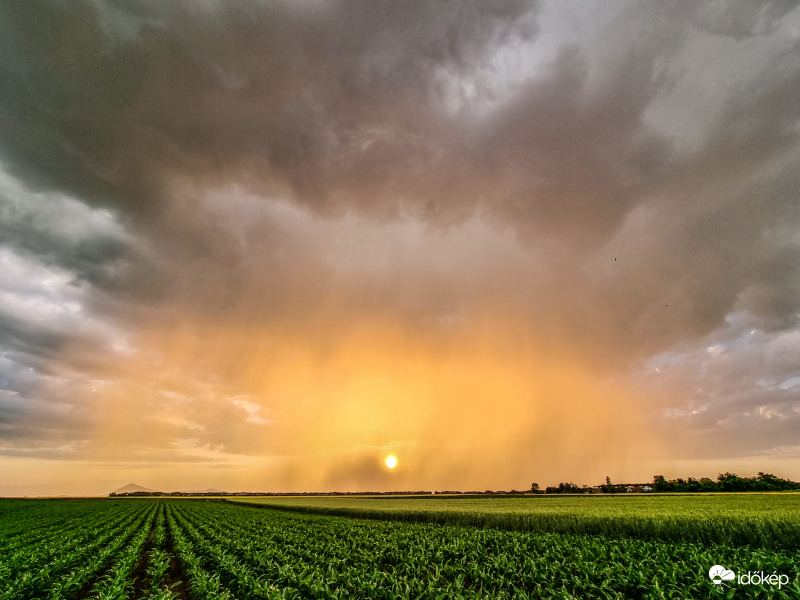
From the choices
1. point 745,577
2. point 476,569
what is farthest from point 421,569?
point 745,577

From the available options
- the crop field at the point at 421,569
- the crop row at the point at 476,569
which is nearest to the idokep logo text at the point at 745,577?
the crop field at the point at 421,569

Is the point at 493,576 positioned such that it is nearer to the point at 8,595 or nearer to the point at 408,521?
the point at 8,595

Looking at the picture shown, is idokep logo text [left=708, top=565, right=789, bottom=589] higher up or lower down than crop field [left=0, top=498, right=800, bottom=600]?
higher up

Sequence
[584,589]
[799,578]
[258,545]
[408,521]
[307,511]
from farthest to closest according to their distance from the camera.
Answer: [307,511] → [408,521] → [258,545] → [584,589] → [799,578]

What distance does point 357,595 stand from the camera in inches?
452

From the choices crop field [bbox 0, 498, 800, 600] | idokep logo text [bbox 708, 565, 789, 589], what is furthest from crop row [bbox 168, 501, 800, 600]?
A: idokep logo text [bbox 708, 565, 789, 589]

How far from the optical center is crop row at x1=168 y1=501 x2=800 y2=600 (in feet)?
36.6

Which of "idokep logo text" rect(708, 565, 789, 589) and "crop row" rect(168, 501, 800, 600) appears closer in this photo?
"idokep logo text" rect(708, 565, 789, 589)

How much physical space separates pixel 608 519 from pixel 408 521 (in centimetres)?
1978

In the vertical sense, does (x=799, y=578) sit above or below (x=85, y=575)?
above

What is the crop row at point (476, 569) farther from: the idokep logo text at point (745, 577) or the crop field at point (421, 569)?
the idokep logo text at point (745, 577)

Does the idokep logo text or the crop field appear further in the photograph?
the crop field

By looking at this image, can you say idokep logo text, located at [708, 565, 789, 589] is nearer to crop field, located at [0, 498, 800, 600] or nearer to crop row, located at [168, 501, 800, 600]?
crop field, located at [0, 498, 800, 600]

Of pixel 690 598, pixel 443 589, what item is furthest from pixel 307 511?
pixel 690 598
